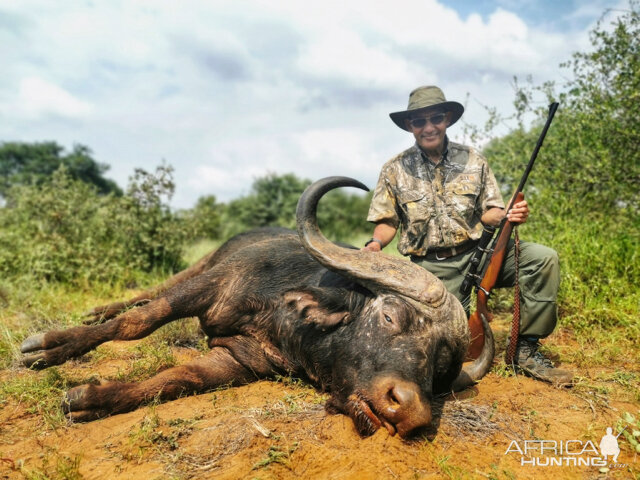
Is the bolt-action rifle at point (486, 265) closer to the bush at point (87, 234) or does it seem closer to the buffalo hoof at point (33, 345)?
the buffalo hoof at point (33, 345)

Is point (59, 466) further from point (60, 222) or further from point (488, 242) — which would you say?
point (60, 222)

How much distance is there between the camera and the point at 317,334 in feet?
9.18

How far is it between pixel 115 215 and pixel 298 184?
31.6 ft

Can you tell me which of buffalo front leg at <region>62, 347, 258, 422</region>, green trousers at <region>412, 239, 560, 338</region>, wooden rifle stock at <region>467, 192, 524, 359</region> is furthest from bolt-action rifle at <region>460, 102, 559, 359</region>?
buffalo front leg at <region>62, 347, 258, 422</region>

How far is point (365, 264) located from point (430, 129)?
6.35 ft

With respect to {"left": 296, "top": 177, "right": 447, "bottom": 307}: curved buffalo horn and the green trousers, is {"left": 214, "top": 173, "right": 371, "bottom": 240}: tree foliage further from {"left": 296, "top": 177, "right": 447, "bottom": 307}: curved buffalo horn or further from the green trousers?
{"left": 296, "top": 177, "right": 447, "bottom": 307}: curved buffalo horn

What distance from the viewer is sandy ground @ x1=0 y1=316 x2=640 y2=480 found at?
2.02 m

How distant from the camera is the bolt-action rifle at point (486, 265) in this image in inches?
132

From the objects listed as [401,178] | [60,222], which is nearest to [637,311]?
[401,178]

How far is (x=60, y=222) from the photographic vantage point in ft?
21.8

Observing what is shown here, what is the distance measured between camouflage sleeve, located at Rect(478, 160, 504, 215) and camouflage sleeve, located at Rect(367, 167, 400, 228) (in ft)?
2.53

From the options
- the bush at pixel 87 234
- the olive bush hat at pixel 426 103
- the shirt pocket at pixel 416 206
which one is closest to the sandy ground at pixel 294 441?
the shirt pocket at pixel 416 206

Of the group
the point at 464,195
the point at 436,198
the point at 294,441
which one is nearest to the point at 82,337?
the point at 294,441

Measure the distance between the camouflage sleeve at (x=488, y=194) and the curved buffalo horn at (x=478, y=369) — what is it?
4.09ft
